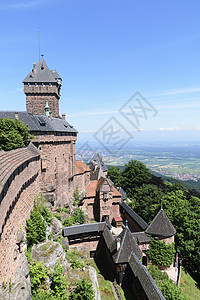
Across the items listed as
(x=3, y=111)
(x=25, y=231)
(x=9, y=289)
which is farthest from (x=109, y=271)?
(x=3, y=111)

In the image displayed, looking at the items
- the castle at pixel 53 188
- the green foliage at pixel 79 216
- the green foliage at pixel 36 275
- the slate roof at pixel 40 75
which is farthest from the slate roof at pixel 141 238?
→ the slate roof at pixel 40 75

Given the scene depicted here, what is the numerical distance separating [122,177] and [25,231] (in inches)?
1337

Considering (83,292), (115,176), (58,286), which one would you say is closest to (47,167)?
(58,286)

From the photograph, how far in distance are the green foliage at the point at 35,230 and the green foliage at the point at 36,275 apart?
1.95 metres

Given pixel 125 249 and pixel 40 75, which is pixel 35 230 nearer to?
pixel 125 249

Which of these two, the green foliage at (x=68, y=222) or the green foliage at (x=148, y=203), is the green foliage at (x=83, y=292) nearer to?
the green foliage at (x=68, y=222)

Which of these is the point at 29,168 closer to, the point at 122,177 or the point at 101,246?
the point at 101,246

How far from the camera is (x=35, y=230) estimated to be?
1409 cm

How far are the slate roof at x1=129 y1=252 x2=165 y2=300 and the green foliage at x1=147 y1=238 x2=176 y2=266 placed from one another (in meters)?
4.98

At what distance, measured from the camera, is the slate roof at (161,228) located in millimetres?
21938

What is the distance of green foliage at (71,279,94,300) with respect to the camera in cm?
1306

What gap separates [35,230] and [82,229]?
10628 mm

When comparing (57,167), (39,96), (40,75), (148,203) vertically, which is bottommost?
(148,203)

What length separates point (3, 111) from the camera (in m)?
21.9
